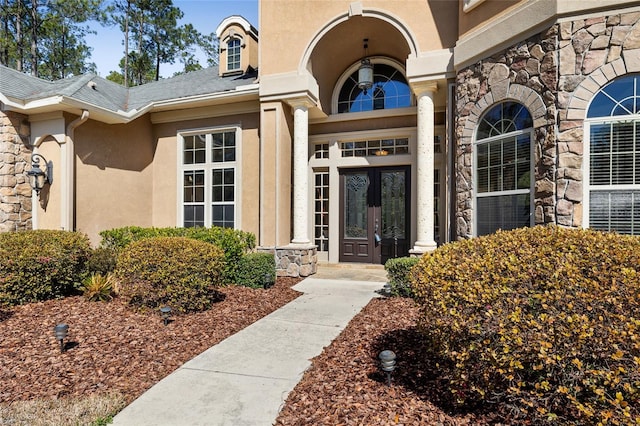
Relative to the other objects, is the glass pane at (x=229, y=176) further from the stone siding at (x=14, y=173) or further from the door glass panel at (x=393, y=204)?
the stone siding at (x=14, y=173)

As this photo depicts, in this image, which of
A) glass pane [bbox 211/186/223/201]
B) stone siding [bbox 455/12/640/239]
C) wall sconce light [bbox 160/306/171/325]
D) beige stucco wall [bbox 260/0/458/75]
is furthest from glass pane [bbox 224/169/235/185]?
stone siding [bbox 455/12/640/239]

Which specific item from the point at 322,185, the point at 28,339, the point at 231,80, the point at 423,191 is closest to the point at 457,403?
the point at 28,339

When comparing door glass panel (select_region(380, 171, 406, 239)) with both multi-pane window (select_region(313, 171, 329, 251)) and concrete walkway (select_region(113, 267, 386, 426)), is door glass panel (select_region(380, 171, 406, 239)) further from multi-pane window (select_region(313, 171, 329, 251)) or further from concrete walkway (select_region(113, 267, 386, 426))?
concrete walkway (select_region(113, 267, 386, 426))

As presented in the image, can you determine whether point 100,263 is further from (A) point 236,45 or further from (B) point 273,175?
(A) point 236,45

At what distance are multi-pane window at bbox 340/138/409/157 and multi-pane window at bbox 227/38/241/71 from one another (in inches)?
166

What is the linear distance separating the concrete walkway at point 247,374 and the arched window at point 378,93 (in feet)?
19.2

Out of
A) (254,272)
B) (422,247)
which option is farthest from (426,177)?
(254,272)

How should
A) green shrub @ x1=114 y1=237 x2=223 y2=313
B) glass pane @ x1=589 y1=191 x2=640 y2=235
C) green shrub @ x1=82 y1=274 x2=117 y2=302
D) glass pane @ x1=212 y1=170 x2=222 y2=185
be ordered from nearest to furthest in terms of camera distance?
glass pane @ x1=589 y1=191 x2=640 y2=235 → green shrub @ x1=114 y1=237 x2=223 y2=313 → green shrub @ x1=82 y1=274 x2=117 y2=302 → glass pane @ x1=212 y1=170 x2=222 y2=185

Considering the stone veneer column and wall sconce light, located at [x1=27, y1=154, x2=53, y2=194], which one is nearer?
wall sconce light, located at [x1=27, y1=154, x2=53, y2=194]

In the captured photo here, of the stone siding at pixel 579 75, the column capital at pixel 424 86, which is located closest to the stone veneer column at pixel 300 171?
the column capital at pixel 424 86

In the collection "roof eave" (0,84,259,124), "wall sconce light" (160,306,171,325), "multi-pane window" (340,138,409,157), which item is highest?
"roof eave" (0,84,259,124)

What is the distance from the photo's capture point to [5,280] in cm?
537

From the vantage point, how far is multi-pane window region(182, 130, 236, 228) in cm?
949

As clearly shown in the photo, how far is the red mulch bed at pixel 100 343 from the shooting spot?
3232 mm
